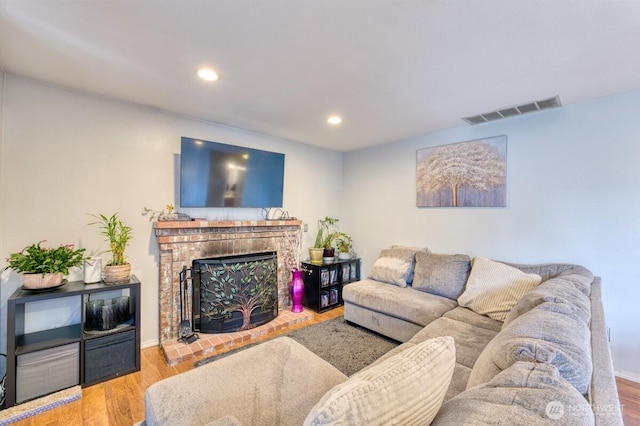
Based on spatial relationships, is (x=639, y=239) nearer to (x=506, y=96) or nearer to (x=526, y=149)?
(x=526, y=149)

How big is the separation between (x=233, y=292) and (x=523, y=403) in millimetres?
2734

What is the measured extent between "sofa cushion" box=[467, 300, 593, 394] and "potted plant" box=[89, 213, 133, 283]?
2548mm

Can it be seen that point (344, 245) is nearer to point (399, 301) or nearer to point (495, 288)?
point (399, 301)

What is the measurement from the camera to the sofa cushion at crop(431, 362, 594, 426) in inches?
25.8

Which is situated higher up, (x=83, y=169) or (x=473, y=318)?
(x=83, y=169)

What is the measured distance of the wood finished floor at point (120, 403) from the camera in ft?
5.82

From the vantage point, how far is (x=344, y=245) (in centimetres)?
429

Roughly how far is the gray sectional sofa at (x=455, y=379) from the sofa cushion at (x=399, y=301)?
3.8 inches

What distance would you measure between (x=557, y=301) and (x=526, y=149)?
1936 millimetres

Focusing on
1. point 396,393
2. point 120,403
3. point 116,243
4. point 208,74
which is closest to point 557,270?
point 396,393

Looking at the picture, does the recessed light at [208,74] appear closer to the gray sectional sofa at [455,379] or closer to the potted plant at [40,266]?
the potted plant at [40,266]

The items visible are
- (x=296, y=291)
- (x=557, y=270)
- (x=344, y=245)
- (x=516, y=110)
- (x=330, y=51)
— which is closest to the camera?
(x=330, y=51)

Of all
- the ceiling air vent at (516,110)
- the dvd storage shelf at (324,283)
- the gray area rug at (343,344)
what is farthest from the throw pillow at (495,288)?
the dvd storage shelf at (324,283)

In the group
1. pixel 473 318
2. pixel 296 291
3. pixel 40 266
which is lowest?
pixel 296 291
